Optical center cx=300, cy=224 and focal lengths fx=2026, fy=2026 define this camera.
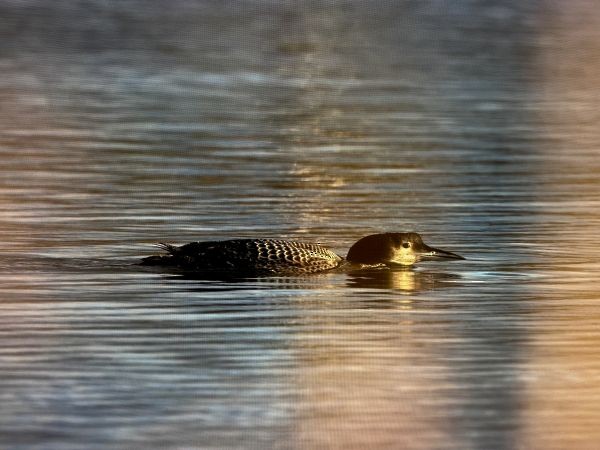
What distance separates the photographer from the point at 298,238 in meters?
15.1

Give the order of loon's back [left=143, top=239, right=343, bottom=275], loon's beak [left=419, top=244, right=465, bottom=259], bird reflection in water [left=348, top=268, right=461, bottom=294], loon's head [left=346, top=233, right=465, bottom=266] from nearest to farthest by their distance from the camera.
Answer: bird reflection in water [left=348, top=268, right=461, bottom=294]
loon's back [left=143, top=239, right=343, bottom=275]
loon's head [left=346, top=233, right=465, bottom=266]
loon's beak [left=419, top=244, right=465, bottom=259]

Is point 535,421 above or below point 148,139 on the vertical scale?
below

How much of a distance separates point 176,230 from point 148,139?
22.5 ft

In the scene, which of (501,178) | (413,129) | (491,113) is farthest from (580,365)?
(491,113)

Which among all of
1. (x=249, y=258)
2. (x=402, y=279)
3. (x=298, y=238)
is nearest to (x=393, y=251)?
(x=402, y=279)

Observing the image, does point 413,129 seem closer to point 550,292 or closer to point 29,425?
point 550,292

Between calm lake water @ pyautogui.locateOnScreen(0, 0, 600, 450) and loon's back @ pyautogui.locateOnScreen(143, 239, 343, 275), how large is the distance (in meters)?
0.24

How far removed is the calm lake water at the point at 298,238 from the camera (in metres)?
9.06

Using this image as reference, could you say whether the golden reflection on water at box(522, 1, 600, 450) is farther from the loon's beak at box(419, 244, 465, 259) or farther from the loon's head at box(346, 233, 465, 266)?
the loon's head at box(346, 233, 465, 266)

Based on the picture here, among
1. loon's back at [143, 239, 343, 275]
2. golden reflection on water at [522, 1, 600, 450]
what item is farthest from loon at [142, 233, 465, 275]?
golden reflection on water at [522, 1, 600, 450]

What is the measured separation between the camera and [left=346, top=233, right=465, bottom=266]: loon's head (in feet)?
44.8

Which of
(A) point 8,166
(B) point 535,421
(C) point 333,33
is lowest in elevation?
(B) point 535,421

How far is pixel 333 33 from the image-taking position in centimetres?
4006

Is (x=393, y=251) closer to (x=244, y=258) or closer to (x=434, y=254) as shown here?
(x=434, y=254)
